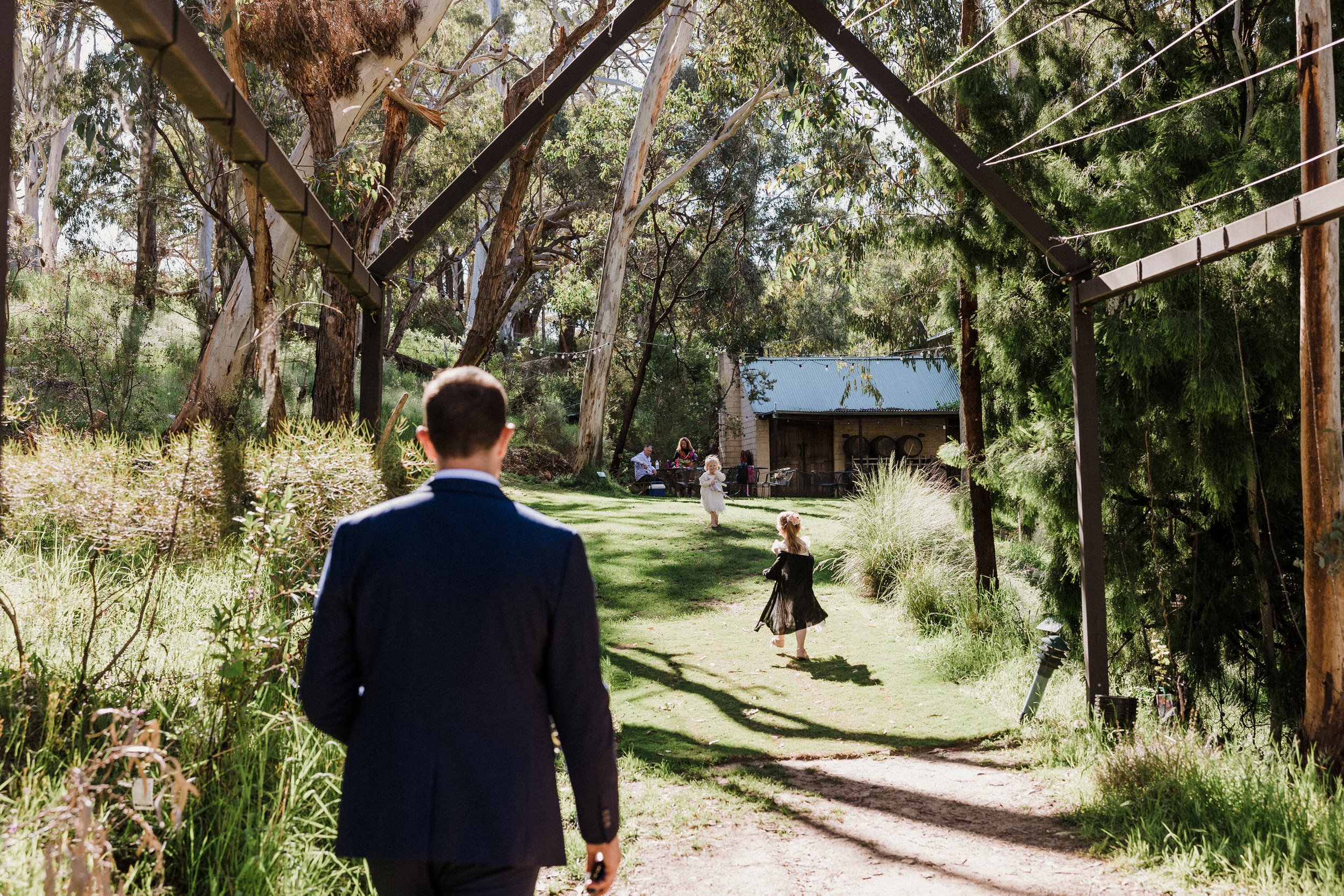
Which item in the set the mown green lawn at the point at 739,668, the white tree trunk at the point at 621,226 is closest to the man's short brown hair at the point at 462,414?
the mown green lawn at the point at 739,668

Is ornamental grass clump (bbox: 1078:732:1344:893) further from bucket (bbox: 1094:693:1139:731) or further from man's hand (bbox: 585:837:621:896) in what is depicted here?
man's hand (bbox: 585:837:621:896)

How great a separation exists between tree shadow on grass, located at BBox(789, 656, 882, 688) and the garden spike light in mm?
1511

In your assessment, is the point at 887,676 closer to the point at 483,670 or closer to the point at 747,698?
the point at 747,698

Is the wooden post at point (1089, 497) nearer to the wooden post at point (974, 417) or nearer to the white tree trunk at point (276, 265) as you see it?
the wooden post at point (974, 417)

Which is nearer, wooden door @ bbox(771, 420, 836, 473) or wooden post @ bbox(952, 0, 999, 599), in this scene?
wooden post @ bbox(952, 0, 999, 599)

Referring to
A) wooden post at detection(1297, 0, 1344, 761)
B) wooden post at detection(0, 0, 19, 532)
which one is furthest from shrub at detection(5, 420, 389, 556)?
wooden post at detection(1297, 0, 1344, 761)

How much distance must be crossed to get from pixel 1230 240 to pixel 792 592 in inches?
199

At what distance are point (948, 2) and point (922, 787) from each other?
8960mm

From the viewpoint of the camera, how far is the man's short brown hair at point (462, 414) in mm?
2053

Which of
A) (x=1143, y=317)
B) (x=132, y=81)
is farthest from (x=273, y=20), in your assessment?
(x=1143, y=317)

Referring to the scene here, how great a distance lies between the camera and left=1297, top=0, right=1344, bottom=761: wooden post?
501 centimetres

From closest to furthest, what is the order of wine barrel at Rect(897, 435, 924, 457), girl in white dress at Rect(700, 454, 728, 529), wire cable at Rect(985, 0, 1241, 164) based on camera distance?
wire cable at Rect(985, 0, 1241, 164) → girl in white dress at Rect(700, 454, 728, 529) → wine barrel at Rect(897, 435, 924, 457)

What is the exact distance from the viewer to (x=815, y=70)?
35.2 ft

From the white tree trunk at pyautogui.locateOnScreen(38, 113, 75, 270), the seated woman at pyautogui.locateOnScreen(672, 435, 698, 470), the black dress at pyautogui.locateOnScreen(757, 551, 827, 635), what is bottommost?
the black dress at pyautogui.locateOnScreen(757, 551, 827, 635)
